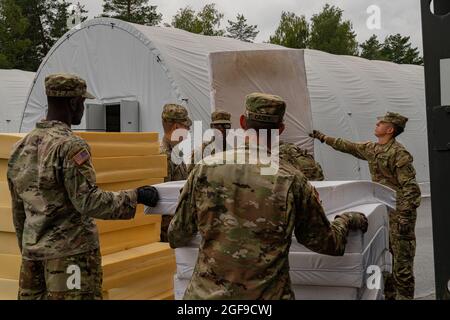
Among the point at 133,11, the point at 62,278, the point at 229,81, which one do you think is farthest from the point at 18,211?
the point at 133,11

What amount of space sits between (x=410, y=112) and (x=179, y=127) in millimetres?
12096

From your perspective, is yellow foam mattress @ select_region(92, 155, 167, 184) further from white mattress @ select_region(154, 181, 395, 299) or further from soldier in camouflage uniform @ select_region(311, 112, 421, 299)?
soldier in camouflage uniform @ select_region(311, 112, 421, 299)

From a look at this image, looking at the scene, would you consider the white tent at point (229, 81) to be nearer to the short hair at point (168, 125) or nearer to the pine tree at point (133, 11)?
the short hair at point (168, 125)

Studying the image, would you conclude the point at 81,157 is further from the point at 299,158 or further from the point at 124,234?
the point at 299,158

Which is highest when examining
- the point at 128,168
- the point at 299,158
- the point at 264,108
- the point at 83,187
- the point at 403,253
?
the point at 264,108

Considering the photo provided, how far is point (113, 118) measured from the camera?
12047mm

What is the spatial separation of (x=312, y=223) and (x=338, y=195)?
2.26 feet

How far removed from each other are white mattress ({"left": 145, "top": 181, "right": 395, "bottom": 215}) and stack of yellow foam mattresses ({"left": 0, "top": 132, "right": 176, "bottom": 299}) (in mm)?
635

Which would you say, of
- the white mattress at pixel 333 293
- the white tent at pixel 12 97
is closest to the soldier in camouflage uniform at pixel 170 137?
the white mattress at pixel 333 293

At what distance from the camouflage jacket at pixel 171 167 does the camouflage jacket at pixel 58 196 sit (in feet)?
7.52

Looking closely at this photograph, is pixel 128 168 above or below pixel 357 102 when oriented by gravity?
below

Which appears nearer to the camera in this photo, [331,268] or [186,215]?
[186,215]

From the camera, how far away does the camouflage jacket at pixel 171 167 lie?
5.62 m

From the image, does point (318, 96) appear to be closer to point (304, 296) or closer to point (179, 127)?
point (179, 127)
